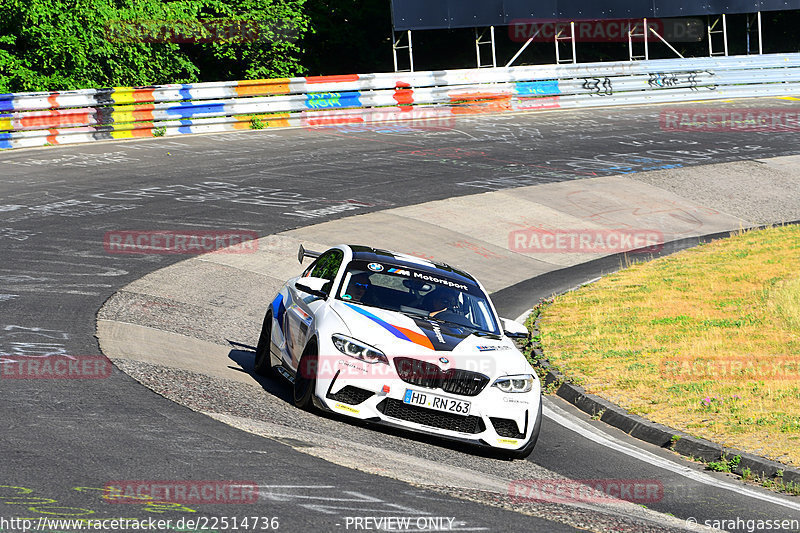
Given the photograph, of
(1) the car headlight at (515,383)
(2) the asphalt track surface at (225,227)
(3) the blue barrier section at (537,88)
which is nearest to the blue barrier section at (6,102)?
(2) the asphalt track surface at (225,227)

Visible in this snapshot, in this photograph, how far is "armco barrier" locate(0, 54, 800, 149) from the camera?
26953 millimetres

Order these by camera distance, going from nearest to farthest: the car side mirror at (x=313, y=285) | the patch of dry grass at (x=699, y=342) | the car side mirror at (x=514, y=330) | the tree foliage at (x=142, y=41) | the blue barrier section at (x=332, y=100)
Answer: the car side mirror at (x=313, y=285) < the car side mirror at (x=514, y=330) < the patch of dry grass at (x=699, y=342) < the tree foliage at (x=142, y=41) < the blue barrier section at (x=332, y=100)

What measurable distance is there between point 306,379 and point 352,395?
0.55 m

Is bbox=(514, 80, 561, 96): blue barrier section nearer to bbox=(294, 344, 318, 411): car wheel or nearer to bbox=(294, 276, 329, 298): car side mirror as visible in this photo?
bbox=(294, 276, 329, 298): car side mirror

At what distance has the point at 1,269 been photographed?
1452cm

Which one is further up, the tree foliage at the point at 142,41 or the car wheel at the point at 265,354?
the tree foliage at the point at 142,41

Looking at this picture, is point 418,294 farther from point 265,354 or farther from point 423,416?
point 265,354

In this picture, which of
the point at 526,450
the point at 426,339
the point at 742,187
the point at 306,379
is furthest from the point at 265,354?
the point at 742,187

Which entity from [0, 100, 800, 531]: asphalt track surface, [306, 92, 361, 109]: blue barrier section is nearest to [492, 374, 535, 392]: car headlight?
[0, 100, 800, 531]: asphalt track surface

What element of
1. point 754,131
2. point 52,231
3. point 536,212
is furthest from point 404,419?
point 754,131

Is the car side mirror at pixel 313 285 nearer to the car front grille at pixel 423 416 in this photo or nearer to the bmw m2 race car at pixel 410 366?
the bmw m2 race car at pixel 410 366

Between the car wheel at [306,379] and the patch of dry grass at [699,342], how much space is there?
12.2 feet

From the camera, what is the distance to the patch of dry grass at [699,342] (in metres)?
9.97

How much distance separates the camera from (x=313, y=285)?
378 inches
